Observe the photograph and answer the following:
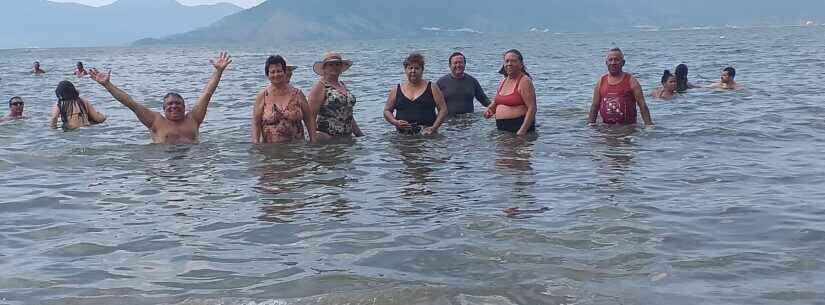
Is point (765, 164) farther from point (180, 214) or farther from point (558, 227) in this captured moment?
point (180, 214)

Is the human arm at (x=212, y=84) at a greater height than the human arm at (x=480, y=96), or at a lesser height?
greater

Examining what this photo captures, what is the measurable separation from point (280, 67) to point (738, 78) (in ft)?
60.2

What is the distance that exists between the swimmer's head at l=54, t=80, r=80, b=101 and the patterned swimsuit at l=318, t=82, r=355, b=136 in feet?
17.6

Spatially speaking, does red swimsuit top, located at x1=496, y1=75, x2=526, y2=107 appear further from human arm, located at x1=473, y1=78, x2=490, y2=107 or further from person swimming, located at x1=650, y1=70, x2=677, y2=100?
person swimming, located at x1=650, y1=70, x2=677, y2=100

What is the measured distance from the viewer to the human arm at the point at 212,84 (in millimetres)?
10078

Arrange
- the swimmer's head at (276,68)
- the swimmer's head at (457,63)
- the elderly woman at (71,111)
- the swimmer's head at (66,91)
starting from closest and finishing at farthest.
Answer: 1. the swimmer's head at (276,68)
2. the swimmer's head at (457,63)
3. the swimmer's head at (66,91)
4. the elderly woman at (71,111)

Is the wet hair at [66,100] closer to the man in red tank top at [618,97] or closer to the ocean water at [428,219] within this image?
the ocean water at [428,219]

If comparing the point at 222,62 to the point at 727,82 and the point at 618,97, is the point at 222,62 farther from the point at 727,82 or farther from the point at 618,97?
the point at 727,82

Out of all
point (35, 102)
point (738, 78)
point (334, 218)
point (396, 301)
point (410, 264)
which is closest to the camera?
point (396, 301)

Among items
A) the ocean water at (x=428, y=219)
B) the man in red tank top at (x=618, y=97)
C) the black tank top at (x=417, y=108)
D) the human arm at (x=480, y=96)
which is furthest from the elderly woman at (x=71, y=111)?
the man in red tank top at (x=618, y=97)

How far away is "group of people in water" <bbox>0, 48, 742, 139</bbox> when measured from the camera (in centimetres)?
1039

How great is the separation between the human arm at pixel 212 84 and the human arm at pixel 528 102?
4.09 m

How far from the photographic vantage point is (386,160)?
32.9ft

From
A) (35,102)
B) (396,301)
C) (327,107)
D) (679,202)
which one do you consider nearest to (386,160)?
(327,107)
